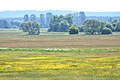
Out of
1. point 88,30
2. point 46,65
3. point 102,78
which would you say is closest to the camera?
point 102,78

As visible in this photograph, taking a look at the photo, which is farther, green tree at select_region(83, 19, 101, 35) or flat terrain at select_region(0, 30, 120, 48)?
green tree at select_region(83, 19, 101, 35)

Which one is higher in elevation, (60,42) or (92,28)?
(60,42)

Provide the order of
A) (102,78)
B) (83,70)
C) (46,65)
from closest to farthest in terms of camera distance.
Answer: (102,78), (83,70), (46,65)

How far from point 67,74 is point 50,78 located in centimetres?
321

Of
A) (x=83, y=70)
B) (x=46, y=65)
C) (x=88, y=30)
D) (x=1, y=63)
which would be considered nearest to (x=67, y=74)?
(x=83, y=70)

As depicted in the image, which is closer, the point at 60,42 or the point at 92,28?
the point at 60,42

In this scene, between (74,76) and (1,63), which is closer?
(74,76)

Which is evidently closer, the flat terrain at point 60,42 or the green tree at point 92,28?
the flat terrain at point 60,42

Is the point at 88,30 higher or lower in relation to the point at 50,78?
lower

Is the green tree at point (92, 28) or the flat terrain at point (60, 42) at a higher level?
the flat terrain at point (60, 42)

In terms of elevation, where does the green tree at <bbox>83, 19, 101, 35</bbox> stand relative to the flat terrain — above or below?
below

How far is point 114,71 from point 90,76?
4487mm

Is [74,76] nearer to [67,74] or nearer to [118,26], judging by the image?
[67,74]

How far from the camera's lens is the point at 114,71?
42219mm
